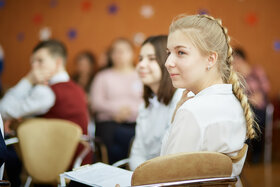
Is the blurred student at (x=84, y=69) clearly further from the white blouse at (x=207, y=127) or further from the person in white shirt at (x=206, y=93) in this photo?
the white blouse at (x=207, y=127)

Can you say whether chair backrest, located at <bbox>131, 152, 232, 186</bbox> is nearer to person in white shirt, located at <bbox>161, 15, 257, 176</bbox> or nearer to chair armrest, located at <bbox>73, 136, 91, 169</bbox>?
person in white shirt, located at <bbox>161, 15, 257, 176</bbox>

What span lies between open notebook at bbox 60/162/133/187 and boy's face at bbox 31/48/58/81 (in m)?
1.38

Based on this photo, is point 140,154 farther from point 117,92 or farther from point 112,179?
point 117,92

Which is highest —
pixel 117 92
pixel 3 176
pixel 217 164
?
pixel 217 164

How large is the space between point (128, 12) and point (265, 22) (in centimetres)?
199

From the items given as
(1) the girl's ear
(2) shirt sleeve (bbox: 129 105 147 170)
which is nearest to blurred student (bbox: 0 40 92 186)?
(2) shirt sleeve (bbox: 129 105 147 170)

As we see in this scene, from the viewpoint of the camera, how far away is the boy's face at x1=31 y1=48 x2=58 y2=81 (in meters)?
2.60

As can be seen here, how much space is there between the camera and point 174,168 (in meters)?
1.08

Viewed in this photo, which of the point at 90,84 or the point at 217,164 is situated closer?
the point at 217,164

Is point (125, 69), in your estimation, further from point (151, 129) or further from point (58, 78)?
point (151, 129)

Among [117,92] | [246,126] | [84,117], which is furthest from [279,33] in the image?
[246,126]

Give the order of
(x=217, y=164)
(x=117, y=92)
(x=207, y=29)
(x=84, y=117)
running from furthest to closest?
(x=117, y=92) < (x=84, y=117) < (x=207, y=29) < (x=217, y=164)

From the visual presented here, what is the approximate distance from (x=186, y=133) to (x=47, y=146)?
121cm

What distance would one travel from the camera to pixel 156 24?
4992 millimetres
